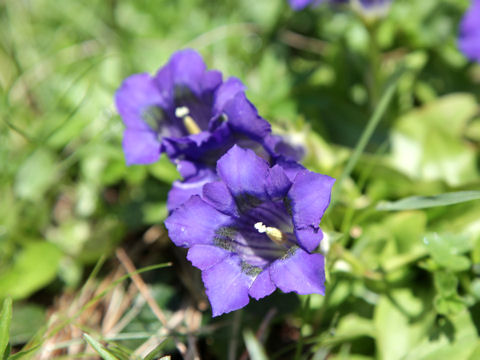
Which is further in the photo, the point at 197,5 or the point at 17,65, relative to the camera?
the point at 197,5

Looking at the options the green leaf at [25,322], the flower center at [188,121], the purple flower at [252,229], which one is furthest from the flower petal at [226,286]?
the green leaf at [25,322]

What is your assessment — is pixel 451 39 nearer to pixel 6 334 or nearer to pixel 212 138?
pixel 212 138

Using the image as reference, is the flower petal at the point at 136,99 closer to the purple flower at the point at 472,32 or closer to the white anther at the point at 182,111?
the white anther at the point at 182,111

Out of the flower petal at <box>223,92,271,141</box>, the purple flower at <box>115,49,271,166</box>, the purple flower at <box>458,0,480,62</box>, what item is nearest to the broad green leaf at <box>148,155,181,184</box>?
the purple flower at <box>115,49,271,166</box>

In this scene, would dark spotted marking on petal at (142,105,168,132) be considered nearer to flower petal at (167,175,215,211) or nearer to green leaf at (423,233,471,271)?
flower petal at (167,175,215,211)

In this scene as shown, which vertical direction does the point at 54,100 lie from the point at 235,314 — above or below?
above

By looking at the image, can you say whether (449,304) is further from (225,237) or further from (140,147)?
(140,147)

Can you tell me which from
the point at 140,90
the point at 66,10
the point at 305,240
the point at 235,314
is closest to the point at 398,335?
the point at 235,314
